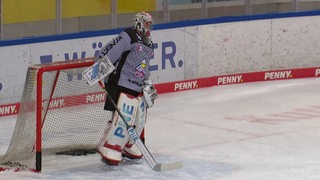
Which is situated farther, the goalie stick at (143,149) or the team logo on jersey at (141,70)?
the team logo on jersey at (141,70)

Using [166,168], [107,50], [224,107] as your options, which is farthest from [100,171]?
[224,107]

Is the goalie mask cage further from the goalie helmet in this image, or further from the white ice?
the goalie helmet

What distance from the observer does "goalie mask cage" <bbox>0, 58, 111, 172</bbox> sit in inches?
255

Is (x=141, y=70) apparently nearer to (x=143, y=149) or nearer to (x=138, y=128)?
(x=138, y=128)

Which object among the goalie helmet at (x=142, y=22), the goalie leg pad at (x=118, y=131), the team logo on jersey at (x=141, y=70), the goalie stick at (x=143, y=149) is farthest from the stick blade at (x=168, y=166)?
the goalie helmet at (x=142, y=22)

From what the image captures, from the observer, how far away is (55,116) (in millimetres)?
6805

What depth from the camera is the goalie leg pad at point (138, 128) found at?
21.9 ft

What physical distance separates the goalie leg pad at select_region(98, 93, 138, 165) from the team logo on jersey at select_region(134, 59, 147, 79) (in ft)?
0.63

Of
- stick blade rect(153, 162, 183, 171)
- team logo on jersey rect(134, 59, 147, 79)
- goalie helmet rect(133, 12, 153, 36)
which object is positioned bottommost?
stick blade rect(153, 162, 183, 171)

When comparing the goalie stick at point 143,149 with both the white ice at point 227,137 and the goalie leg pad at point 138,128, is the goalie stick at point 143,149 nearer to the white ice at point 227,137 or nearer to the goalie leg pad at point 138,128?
the white ice at point 227,137

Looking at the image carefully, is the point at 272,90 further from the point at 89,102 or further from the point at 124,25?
the point at 89,102

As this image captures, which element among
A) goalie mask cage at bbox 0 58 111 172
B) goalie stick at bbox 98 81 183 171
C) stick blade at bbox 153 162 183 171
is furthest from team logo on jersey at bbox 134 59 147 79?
stick blade at bbox 153 162 183 171

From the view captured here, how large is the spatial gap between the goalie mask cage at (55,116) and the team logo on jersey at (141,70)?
0.42m

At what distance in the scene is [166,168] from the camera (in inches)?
257
